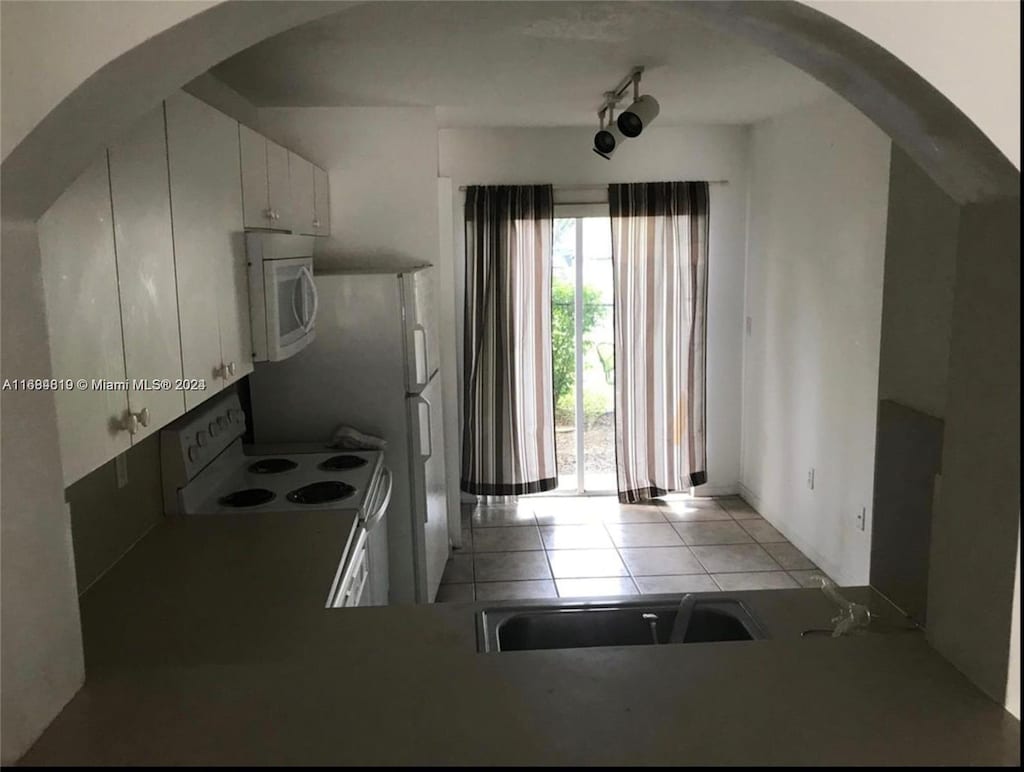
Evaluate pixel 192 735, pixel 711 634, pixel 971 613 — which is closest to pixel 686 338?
pixel 711 634

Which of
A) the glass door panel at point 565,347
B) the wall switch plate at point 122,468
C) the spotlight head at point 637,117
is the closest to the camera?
the wall switch plate at point 122,468

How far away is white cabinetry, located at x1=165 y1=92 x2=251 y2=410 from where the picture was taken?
1948mm

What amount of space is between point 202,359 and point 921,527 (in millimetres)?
1670

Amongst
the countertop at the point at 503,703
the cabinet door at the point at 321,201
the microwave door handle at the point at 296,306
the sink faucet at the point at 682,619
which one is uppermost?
the cabinet door at the point at 321,201

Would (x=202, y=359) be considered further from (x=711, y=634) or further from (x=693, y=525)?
(x=693, y=525)

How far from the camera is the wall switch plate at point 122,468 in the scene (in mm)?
A: 2291

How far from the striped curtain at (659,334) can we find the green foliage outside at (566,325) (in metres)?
0.21

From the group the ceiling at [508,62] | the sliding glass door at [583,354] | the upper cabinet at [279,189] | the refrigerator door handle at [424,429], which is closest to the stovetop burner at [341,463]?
the refrigerator door handle at [424,429]

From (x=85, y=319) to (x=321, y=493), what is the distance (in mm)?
1596

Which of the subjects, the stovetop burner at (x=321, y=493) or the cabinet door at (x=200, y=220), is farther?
the stovetop burner at (x=321, y=493)

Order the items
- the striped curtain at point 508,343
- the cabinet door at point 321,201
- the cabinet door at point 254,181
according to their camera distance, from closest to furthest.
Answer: the cabinet door at point 254,181, the cabinet door at point 321,201, the striped curtain at point 508,343

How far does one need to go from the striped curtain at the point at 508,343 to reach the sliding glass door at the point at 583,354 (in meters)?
0.20

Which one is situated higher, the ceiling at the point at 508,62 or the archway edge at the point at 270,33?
the ceiling at the point at 508,62

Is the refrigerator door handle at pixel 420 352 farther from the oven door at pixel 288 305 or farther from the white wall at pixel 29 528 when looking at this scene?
the white wall at pixel 29 528
